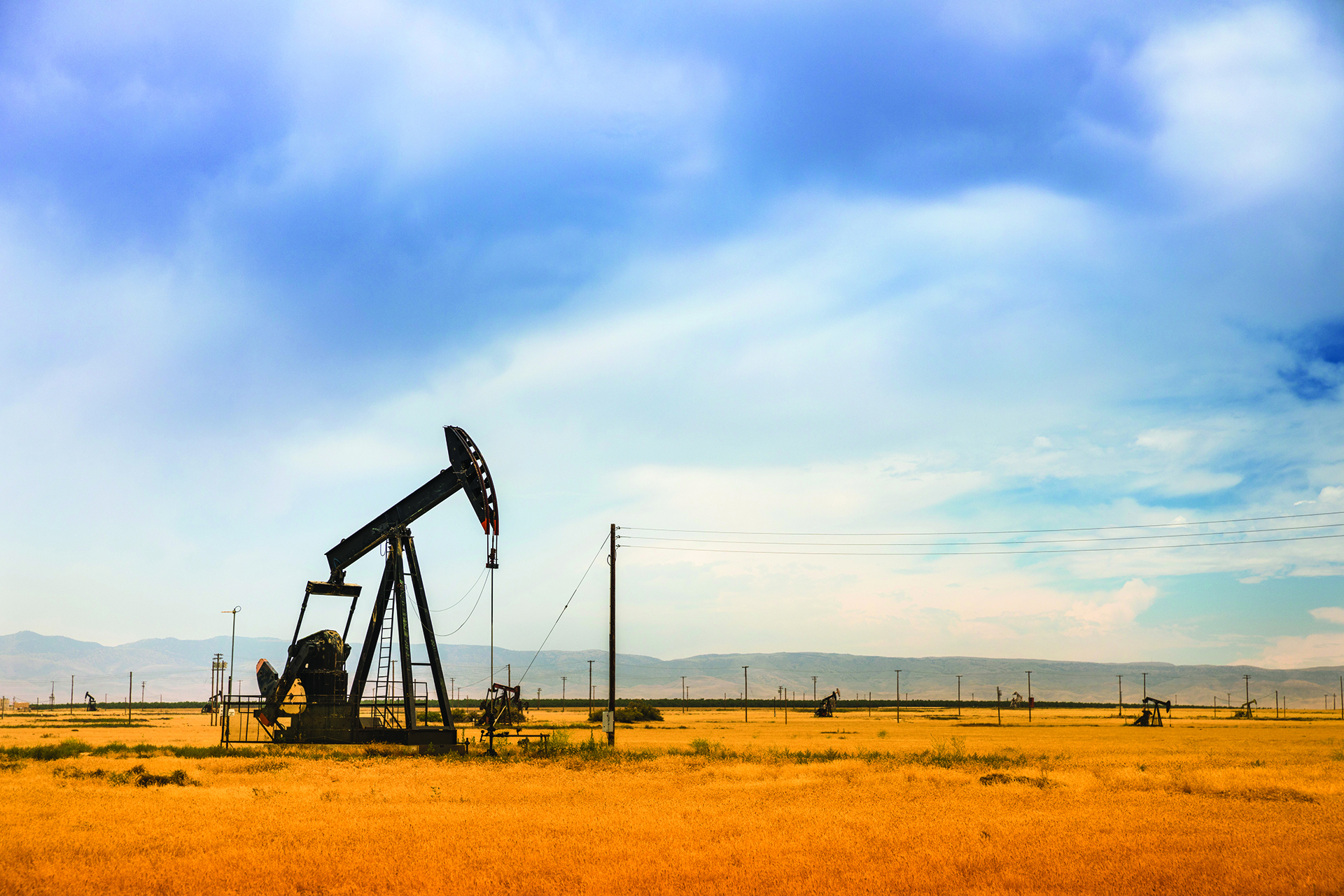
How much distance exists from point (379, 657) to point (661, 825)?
49.1ft

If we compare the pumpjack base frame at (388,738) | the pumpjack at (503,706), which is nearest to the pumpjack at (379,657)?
the pumpjack base frame at (388,738)

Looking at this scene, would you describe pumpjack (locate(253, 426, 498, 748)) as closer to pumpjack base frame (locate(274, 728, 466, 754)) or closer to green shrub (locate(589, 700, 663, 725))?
pumpjack base frame (locate(274, 728, 466, 754))

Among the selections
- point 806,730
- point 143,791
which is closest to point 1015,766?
point 143,791

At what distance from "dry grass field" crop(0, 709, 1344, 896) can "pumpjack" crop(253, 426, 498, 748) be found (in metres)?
0.87

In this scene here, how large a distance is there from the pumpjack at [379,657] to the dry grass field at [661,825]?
2.87 feet

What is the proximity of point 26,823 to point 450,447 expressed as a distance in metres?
15.0

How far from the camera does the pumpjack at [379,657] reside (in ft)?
85.5

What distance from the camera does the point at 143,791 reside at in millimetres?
17859

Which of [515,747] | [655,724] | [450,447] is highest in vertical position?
[450,447]

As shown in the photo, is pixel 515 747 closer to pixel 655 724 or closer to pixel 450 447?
pixel 450 447

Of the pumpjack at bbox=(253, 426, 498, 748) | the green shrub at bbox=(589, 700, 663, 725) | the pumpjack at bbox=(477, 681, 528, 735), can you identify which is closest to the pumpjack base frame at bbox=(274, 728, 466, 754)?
the pumpjack at bbox=(253, 426, 498, 748)

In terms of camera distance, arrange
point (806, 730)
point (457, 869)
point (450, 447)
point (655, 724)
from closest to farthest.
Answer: point (457, 869)
point (450, 447)
point (806, 730)
point (655, 724)

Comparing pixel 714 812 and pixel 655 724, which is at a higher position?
pixel 714 812

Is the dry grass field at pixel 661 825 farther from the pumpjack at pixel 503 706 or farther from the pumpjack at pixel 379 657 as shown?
the pumpjack at pixel 503 706
